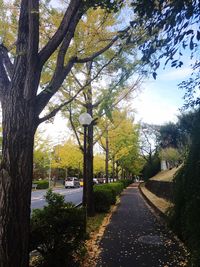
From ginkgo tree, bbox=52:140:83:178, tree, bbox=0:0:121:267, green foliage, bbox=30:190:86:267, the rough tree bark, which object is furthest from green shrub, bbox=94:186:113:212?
ginkgo tree, bbox=52:140:83:178

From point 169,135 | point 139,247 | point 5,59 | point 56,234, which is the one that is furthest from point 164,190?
point 169,135

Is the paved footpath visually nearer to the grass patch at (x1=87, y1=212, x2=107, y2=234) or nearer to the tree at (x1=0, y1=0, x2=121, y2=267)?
the grass patch at (x1=87, y1=212, x2=107, y2=234)

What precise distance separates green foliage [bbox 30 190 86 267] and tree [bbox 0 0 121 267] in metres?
0.73

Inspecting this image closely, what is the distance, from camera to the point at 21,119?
477 cm

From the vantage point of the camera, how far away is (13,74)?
497cm

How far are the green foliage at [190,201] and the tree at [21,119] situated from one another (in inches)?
100

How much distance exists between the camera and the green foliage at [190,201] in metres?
4.90

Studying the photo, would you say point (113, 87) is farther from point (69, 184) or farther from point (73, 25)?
point (69, 184)

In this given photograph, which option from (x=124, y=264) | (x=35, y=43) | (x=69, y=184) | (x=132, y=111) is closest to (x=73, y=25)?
(x=35, y=43)

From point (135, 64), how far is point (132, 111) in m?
12.1

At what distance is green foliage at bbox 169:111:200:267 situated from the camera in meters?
4.90

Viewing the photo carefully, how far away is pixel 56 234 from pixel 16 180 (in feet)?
4.72

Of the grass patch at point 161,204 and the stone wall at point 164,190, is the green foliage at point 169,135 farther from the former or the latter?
the grass patch at point 161,204

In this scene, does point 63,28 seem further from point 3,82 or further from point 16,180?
point 16,180
